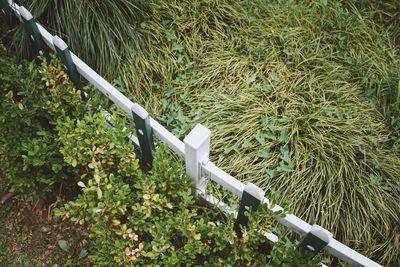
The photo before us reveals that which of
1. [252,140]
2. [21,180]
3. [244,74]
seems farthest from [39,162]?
[244,74]

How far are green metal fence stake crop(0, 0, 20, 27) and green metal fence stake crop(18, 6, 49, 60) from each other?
0.33 metres

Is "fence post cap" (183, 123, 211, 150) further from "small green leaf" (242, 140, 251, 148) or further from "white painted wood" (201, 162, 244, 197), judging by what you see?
"small green leaf" (242, 140, 251, 148)

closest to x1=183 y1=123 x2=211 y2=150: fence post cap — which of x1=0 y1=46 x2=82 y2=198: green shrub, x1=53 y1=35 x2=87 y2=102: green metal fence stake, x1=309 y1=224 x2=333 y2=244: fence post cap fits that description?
x1=309 y1=224 x2=333 y2=244: fence post cap

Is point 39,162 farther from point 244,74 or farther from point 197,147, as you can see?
point 244,74

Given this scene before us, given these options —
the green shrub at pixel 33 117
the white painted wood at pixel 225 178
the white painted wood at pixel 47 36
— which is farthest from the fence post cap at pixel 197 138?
the white painted wood at pixel 47 36

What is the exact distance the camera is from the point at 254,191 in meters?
2.00

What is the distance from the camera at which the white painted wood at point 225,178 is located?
218 centimetres

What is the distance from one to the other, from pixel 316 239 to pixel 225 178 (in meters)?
0.61

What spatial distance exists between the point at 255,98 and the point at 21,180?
188 centimetres

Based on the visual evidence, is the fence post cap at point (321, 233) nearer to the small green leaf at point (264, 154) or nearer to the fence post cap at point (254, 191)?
the fence post cap at point (254, 191)

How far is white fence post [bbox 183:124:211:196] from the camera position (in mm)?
2029

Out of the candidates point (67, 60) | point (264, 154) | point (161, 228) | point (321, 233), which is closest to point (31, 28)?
point (67, 60)

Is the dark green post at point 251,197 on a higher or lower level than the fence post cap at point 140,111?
lower

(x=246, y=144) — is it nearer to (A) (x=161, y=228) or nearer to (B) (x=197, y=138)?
(B) (x=197, y=138)
